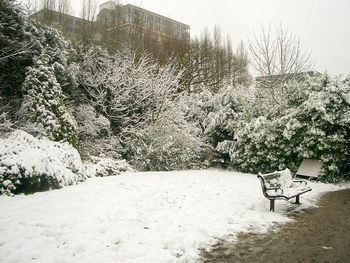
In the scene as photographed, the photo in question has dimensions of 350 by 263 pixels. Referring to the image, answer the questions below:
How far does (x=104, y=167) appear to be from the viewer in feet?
30.6

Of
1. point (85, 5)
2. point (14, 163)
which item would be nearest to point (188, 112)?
point (14, 163)

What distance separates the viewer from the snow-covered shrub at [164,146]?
11617 mm

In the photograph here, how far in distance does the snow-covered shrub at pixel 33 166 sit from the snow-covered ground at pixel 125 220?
1.03ft

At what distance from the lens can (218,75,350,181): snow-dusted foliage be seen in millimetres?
9234

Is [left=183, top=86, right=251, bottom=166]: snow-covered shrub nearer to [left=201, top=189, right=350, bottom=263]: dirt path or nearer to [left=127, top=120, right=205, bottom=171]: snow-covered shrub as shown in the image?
[left=127, top=120, right=205, bottom=171]: snow-covered shrub

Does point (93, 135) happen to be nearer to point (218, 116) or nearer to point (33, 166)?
point (33, 166)

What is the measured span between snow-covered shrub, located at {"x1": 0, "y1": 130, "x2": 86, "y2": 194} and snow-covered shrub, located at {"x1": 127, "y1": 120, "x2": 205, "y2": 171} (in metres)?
4.27

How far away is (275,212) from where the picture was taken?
18.9 ft

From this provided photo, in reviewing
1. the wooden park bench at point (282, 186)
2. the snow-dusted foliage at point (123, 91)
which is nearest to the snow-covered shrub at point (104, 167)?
the snow-dusted foliage at point (123, 91)

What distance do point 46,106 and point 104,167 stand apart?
9.11 feet

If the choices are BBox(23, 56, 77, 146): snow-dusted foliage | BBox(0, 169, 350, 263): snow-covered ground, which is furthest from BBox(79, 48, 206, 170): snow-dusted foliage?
BBox(0, 169, 350, 263): snow-covered ground

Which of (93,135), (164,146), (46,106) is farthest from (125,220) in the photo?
(93,135)

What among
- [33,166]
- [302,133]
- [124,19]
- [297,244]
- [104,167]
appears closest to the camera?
[297,244]

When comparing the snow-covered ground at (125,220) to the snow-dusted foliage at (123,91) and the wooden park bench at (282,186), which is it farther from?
the snow-dusted foliage at (123,91)
